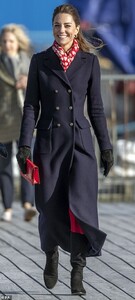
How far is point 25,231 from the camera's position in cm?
1015

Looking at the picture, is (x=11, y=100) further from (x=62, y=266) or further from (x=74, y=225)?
(x=74, y=225)

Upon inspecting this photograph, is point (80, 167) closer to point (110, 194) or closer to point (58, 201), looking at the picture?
point (58, 201)

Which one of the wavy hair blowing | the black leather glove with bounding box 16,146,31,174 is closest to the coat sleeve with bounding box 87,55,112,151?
the wavy hair blowing

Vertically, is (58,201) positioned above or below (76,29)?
below

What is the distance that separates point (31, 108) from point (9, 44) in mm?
3815

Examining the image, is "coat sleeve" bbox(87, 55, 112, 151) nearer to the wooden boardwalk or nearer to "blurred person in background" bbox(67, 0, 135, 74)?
the wooden boardwalk

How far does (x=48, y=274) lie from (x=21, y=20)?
320 inches

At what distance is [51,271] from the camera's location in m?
7.27

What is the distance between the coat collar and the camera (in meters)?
7.20

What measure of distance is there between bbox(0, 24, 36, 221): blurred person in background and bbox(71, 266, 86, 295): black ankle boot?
351cm

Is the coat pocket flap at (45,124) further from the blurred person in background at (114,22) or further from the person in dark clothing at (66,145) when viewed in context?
the blurred person in background at (114,22)

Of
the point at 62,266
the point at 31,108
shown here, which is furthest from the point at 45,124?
the point at 62,266

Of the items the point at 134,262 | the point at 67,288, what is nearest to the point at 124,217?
the point at 134,262

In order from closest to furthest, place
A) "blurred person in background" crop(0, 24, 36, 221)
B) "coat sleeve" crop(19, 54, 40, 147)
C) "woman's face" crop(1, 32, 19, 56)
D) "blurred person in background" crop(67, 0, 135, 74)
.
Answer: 1. "coat sleeve" crop(19, 54, 40, 147)
2. "blurred person in background" crop(0, 24, 36, 221)
3. "woman's face" crop(1, 32, 19, 56)
4. "blurred person in background" crop(67, 0, 135, 74)
